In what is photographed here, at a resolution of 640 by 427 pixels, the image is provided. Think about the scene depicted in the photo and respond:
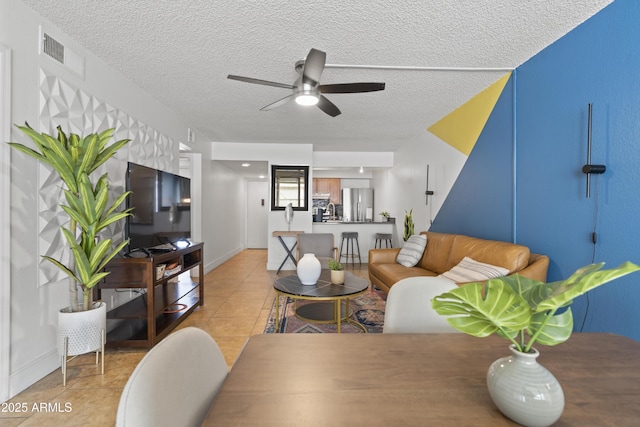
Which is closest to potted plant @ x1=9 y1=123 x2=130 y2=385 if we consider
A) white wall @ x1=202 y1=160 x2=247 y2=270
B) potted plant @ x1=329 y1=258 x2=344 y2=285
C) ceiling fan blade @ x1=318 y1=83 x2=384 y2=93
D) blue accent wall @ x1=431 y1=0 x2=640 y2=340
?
ceiling fan blade @ x1=318 y1=83 x2=384 y2=93

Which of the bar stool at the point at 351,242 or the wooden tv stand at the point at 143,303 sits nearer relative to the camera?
the wooden tv stand at the point at 143,303

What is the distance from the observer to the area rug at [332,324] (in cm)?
271

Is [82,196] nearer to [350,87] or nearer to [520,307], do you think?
[350,87]

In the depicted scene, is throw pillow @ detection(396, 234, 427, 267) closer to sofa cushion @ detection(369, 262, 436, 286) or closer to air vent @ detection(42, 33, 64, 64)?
sofa cushion @ detection(369, 262, 436, 286)

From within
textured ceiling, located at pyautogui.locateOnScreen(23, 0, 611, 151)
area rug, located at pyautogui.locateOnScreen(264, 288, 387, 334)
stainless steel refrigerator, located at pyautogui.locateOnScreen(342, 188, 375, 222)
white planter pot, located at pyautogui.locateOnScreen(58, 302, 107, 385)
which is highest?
textured ceiling, located at pyautogui.locateOnScreen(23, 0, 611, 151)

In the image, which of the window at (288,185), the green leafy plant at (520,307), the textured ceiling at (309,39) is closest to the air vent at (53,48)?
the textured ceiling at (309,39)

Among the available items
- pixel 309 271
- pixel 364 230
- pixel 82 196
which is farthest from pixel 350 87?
pixel 364 230

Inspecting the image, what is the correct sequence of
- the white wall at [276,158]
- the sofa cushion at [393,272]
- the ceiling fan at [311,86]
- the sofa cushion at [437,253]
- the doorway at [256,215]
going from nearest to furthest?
the ceiling fan at [311,86] < the sofa cushion at [393,272] < the sofa cushion at [437,253] < the white wall at [276,158] < the doorway at [256,215]

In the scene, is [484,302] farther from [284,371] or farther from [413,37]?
[413,37]

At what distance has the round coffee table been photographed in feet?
7.79

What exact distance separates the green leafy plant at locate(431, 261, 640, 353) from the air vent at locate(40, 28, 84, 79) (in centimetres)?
296

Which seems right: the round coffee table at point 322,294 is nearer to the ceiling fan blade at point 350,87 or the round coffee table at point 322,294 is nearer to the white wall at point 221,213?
the ceiling fan blade at point 350,87

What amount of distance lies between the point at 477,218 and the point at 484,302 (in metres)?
3.10

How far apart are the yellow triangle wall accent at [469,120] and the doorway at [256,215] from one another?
568cm
